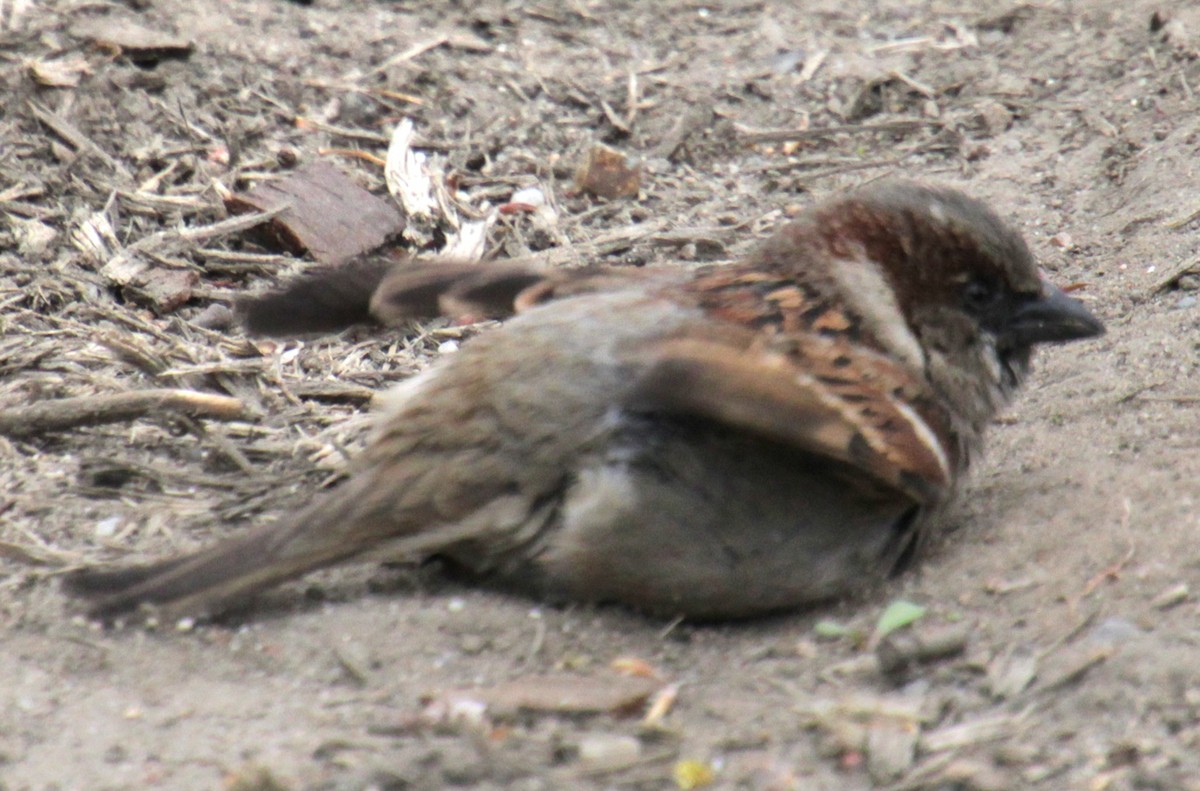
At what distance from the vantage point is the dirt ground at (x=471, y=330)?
8.22ft

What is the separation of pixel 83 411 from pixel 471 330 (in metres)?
1.23

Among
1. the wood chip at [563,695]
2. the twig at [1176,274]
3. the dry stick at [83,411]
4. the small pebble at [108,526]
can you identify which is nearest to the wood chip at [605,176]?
the twig at [1176,274]

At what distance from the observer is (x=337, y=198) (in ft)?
15.5

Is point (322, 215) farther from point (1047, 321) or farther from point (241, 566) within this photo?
point (1047, 321)

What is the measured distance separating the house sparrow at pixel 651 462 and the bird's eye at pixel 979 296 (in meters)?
0.23

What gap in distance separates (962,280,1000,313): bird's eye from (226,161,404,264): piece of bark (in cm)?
187

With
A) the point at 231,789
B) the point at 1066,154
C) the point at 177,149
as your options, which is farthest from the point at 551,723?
the point at 1066,154

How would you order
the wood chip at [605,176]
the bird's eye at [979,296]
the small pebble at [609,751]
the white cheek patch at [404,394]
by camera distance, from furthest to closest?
1. the wood chip at [605,176]
2. the bird's eye at [979,296]
3. the white cheek patch at [404,394]
4. the small pebble at [609,751]

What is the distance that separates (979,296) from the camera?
3422 millimetres

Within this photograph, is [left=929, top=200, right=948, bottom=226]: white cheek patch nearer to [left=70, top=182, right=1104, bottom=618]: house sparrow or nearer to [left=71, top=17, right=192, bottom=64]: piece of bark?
[left=70, top=182, right=1104, bottom=618]: house sparrow

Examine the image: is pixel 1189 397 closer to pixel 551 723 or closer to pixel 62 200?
pixel 551 723

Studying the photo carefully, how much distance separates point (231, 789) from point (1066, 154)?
3.95 m

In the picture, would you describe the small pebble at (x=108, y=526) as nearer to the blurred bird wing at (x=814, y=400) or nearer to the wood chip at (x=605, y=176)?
the blurred bird wing at (x=814, y=400)

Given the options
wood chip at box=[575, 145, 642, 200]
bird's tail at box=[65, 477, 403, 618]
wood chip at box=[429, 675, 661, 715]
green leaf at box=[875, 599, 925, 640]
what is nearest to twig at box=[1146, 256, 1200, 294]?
wood chip at box=[575, 145, 642, 200]
